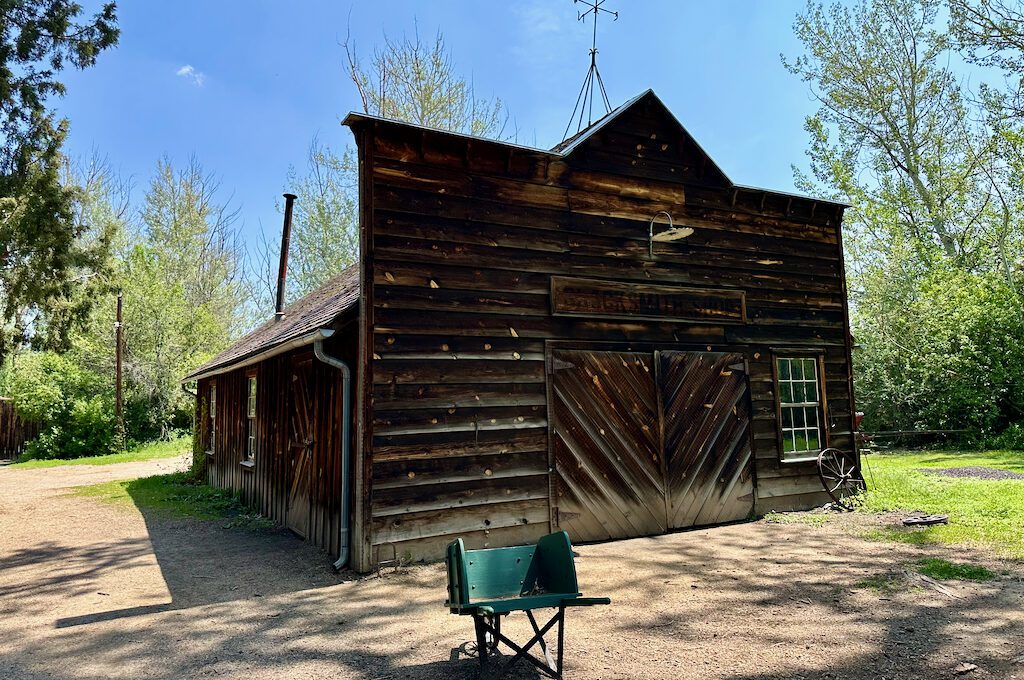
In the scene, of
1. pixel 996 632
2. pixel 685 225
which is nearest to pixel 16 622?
pixel 996 632

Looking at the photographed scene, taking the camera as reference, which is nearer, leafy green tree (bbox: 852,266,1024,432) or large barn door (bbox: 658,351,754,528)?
large barn door (bbox: 658,351,754,528)

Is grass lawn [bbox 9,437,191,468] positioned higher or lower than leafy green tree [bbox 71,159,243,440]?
lower

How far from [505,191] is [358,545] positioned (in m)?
4.47

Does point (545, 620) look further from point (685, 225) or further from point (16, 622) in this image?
point (685, 225)

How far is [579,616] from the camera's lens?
214 inches

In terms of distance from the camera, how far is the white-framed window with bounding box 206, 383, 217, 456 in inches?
590

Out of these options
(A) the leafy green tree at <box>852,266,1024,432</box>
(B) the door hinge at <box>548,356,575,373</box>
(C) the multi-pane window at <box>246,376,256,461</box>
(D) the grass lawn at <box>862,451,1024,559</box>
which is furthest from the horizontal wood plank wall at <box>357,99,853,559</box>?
(A) the leafy green tree at <box>852,266,1024,432</box>

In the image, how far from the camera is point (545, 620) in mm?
5277

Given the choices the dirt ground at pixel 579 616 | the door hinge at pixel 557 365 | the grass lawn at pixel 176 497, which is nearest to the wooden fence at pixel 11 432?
the grass lawn at pixel 176 497

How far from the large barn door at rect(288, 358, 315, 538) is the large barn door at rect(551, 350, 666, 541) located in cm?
335

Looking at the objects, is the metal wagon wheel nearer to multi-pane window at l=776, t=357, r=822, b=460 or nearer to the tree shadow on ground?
multi-pane window at l=776, t=357, r=822, b=460

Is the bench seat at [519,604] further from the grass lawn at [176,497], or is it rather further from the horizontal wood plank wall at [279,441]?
the grass lawn at [176,497]

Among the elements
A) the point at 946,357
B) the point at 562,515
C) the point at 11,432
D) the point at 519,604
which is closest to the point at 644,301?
the point at 562,515

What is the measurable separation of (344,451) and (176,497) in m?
8.07
